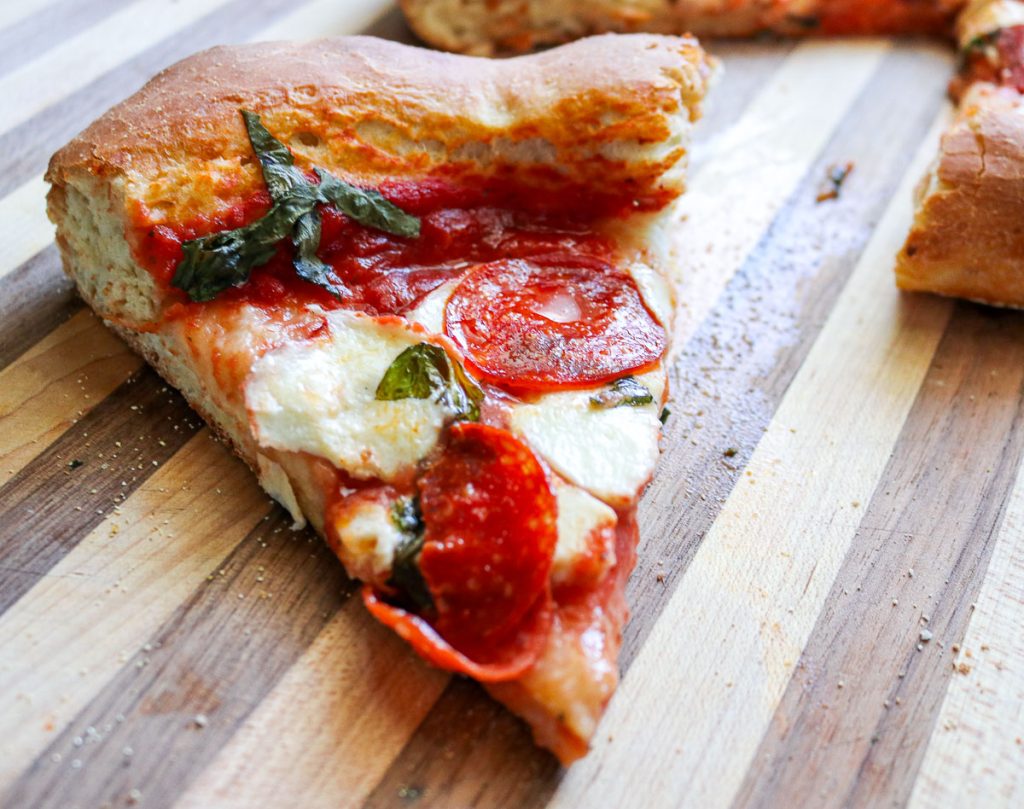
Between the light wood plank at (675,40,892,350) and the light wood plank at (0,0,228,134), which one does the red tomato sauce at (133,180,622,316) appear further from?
the light wood plank at (0,0,228,134)

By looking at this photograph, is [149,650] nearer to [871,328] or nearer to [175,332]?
[175,332]

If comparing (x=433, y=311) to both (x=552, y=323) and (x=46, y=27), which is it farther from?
(x=46, y=27)

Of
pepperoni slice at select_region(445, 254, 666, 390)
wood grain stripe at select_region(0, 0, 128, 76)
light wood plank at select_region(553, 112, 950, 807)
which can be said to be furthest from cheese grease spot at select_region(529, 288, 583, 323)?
wood grain stripe at select_region(0, 0, 128, 76)

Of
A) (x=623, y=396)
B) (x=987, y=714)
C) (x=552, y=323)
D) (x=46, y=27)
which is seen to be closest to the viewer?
(x=987, y=714)

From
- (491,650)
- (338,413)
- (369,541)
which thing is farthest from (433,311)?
(491,650)

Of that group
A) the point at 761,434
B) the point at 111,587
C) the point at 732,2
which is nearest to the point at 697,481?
the point at 761,434
